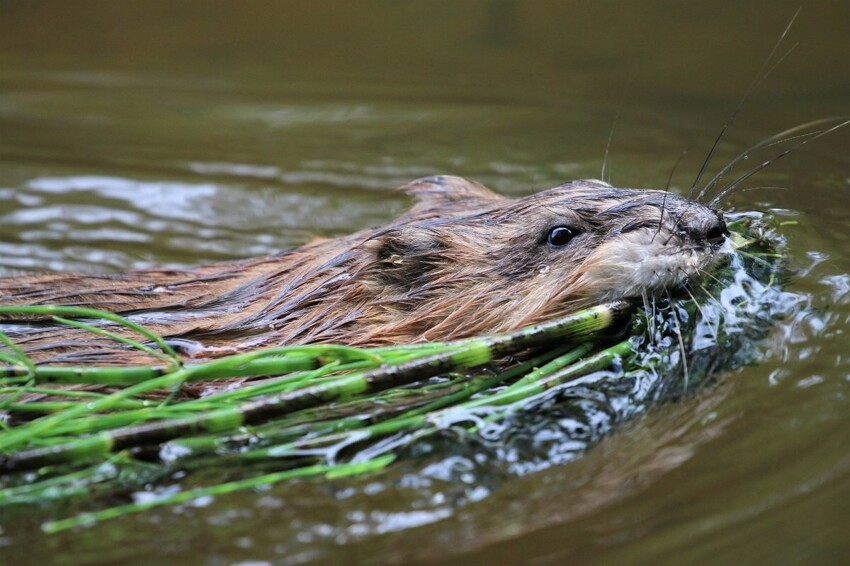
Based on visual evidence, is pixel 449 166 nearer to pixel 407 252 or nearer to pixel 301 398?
pixel 407 252

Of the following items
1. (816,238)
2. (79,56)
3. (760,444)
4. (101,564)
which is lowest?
(101,564)

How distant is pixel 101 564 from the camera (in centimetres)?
269

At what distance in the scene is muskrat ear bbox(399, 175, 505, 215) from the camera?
3.98 meters

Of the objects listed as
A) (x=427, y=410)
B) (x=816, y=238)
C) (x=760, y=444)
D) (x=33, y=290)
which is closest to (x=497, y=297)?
(x=427, y=410)

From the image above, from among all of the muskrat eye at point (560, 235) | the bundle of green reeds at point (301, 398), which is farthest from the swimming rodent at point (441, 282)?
the bundle of green reeds at point (301, 398)

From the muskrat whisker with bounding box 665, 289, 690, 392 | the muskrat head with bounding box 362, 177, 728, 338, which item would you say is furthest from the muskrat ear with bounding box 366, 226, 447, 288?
the muskrat whisker with bounding box 665, 289, 690, 392

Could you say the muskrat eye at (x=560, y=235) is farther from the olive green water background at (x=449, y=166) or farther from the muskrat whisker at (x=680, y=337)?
the olive green water background at (x=449, y=166)

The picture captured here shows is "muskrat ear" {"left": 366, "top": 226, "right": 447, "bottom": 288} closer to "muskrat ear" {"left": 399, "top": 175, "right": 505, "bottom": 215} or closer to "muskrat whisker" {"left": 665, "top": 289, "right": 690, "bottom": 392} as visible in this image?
"muskrat ear" {"left": 399, "top": 175, "right": 505, "bottom": 215}

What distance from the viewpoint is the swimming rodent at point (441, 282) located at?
3.24 meters

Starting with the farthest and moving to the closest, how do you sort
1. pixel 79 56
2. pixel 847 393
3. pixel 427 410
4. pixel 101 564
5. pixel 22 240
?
pixel 79 56, pixel 22 240, pixel 847 393, pixel 427 410, pixel 101 564

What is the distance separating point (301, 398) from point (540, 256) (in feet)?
3.25

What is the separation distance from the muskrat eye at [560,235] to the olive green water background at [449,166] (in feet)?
2.12

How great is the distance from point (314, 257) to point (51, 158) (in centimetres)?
303

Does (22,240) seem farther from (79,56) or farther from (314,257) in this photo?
(314,257)
